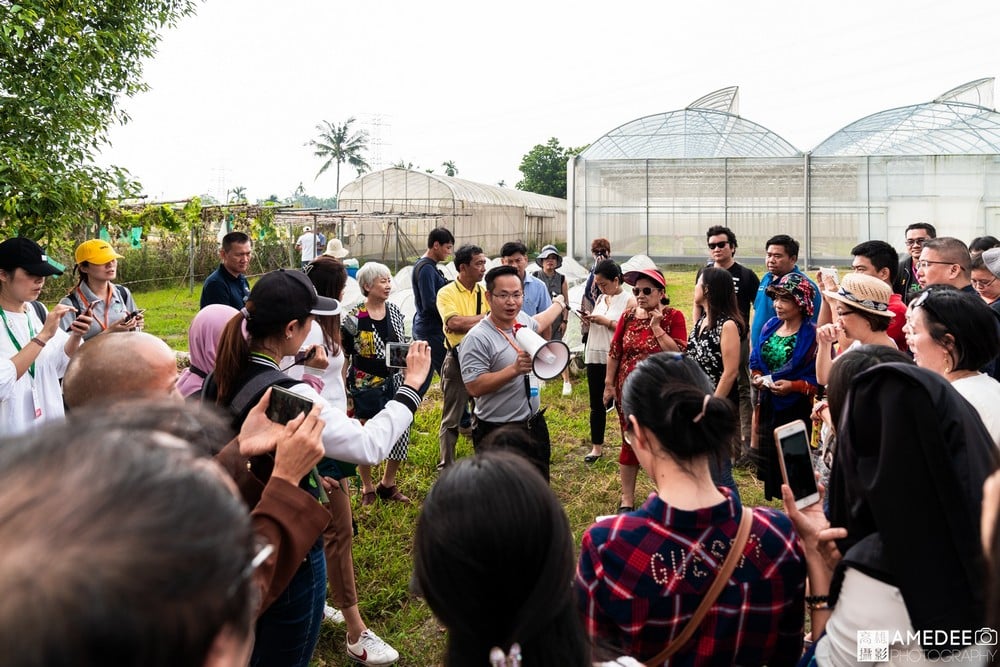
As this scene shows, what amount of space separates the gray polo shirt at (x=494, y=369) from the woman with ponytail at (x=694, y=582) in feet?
7.91

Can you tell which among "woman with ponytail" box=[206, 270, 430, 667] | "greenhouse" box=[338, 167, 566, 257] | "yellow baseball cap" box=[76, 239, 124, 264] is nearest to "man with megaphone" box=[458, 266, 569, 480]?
"woman with ponytail" box=[206, 270, 430, 667]

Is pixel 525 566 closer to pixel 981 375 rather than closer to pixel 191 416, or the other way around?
pixel 191 416

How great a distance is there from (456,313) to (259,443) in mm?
3549

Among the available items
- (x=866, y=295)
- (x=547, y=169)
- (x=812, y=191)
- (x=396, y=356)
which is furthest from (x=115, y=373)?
(x=547, y=169)

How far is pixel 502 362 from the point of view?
428 centimetres

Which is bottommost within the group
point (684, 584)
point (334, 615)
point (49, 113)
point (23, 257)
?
point (334, 615)

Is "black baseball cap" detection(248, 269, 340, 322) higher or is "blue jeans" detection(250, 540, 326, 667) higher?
"black baseball cap" detection(248, 269, 340, 322)

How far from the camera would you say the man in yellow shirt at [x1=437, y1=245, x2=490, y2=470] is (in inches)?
219

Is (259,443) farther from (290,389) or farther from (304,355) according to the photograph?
(304,355)

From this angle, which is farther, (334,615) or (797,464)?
(334,615)

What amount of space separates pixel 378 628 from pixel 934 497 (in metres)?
2.93

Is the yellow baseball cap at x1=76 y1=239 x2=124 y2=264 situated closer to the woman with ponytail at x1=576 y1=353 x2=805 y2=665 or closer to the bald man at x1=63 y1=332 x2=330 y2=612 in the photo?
A: the bald man at x1=63 y1=332 x2=330 y2=612

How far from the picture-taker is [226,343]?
238 centimetres

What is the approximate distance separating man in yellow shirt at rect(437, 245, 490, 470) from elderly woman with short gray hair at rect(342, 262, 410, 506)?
0.44 metres
